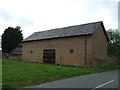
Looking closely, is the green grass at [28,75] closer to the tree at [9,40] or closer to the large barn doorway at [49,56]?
the large barn doorway at [49,56]

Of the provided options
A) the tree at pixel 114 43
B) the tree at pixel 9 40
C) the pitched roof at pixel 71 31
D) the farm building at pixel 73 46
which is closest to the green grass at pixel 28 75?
the farm building at pixel 73 46

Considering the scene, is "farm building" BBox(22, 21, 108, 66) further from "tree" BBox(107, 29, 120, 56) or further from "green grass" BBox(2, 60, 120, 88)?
"green grass" BBox(2, 60, 120, 88)

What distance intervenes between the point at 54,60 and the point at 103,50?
10.1 metres

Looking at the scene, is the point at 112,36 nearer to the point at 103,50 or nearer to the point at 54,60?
the point at 103,50

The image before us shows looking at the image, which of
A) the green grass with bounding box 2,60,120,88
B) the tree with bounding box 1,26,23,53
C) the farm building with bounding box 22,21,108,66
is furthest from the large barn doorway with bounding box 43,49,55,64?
the tree with bounding box 1,26,23,53

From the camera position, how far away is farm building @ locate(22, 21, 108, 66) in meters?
34.9

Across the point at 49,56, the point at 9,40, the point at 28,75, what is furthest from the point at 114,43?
the point at 28,75

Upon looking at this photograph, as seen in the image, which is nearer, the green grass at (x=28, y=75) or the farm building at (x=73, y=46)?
the green grass at (x=28, y=75)

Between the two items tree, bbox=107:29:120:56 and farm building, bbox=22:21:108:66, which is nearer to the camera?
farm building, bbox=22:21:108:66

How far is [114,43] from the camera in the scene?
2024 inches

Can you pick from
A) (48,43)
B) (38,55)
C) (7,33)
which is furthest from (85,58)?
(7,33)

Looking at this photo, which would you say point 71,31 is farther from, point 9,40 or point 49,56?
point 9,40

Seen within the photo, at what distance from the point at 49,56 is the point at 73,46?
6.70 metres

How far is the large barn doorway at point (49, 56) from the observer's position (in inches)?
1579
